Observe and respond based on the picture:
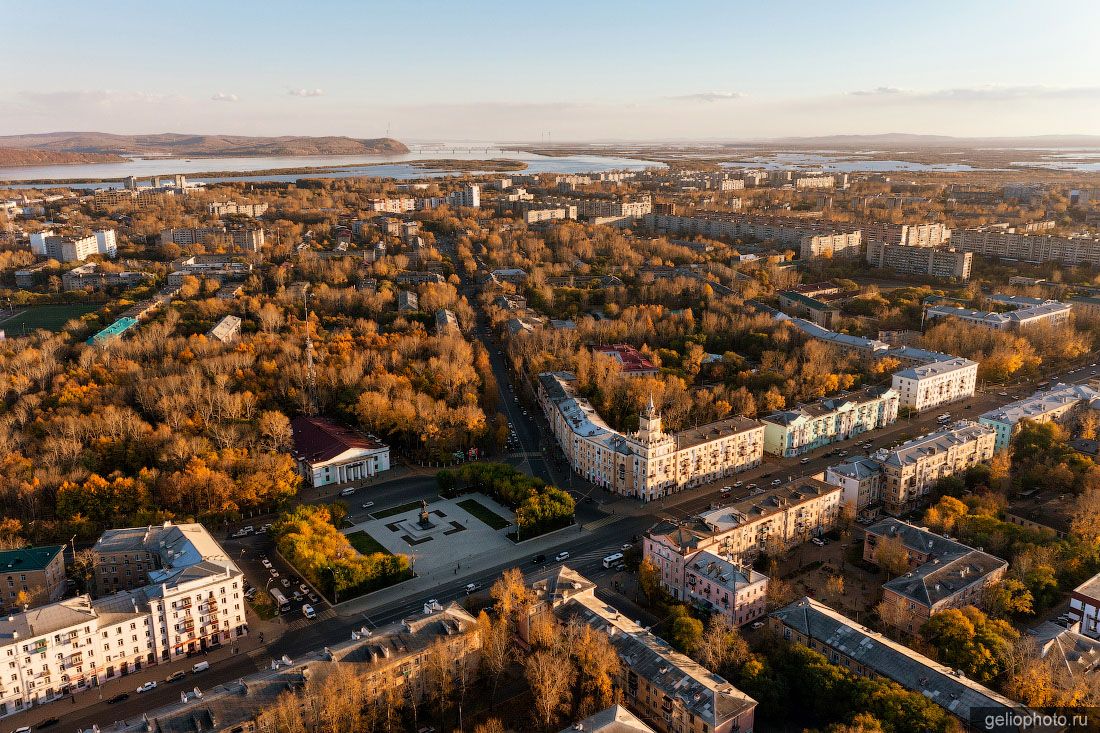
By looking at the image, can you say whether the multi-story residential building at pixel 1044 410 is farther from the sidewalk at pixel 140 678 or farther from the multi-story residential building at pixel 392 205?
the multi-story residential building at pixel 392 205

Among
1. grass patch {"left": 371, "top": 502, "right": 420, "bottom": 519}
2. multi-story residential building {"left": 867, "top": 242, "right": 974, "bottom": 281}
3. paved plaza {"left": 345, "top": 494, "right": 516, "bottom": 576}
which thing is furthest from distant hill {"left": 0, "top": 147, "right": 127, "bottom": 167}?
paved plaza {"left": 345, "top": 494, "right": 516, "bottom": 576}

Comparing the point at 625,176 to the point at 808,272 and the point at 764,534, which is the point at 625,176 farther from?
the point at 764,534

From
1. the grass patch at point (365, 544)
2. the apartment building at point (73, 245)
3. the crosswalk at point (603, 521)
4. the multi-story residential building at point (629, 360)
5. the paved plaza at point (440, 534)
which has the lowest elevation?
the grass patch at point (365, 544)

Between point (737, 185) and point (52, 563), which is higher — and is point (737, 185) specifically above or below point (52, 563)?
above

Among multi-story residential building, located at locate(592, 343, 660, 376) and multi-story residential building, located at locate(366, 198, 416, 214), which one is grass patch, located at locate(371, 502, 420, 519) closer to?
multi-story residential building, located at locate(592, 343, 660, 376)

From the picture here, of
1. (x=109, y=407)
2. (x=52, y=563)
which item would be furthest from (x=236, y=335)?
(x=52, y=563)

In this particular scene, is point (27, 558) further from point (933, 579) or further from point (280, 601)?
point (933, 579)

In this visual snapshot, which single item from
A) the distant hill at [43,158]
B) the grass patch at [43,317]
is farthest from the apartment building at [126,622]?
the distant hill at [43,158]
